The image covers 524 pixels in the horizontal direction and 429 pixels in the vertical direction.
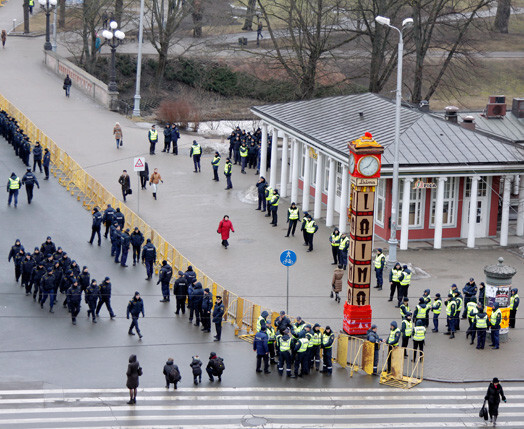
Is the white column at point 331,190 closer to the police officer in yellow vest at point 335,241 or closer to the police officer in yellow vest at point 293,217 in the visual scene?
the police officer in yellow vest at point 293,217

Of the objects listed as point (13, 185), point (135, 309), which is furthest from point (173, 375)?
point (13, 185)

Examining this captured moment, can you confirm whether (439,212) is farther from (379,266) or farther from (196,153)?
(196,153)

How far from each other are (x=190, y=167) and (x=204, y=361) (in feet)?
72.6

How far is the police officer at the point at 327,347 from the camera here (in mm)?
29016

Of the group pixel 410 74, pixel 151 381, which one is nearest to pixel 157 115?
pixel 410 74

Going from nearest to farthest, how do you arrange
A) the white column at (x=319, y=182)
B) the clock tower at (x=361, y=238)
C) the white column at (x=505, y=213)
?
the clock tower at (x=361, y=238)
the white column at (x=505, y=213)
the white column at (x=319, y=182)

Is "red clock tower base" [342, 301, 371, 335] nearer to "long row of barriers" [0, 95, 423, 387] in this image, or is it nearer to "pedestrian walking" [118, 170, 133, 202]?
"long row of barriers" [0, 95, 423, 387]

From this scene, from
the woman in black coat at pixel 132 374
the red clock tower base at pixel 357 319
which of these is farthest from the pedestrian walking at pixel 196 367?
the red clock tower base at pixel 357 319

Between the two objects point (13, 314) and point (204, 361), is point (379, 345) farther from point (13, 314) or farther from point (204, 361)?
point (13, 314)

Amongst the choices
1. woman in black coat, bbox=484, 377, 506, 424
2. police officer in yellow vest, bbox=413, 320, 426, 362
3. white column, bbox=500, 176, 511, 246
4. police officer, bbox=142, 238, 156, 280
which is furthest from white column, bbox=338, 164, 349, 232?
woman in black coat, bbox=484, 377, 506, 424

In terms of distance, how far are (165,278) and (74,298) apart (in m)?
3.08

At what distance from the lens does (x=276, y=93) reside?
72562 millimetres

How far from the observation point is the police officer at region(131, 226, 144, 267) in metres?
37.5

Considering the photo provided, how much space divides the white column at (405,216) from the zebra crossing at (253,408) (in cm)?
1210
